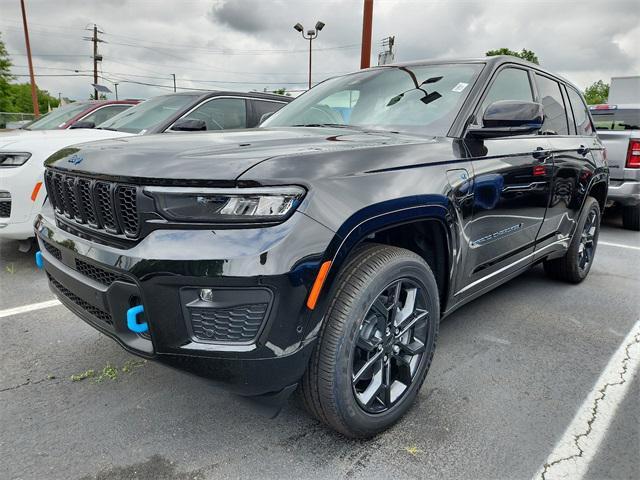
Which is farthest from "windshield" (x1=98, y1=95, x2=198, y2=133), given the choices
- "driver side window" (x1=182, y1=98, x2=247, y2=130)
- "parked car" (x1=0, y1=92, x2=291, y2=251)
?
"driver side window" (x1=182, y1=98, x2=247, y2=130)

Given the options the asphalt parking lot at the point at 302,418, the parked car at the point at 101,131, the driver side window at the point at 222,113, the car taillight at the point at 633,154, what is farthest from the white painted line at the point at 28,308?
the car taillight at the point at 633,154

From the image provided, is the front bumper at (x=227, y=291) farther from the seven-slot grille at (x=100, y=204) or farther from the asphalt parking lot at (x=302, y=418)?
the asphalt parking lot at (x=302, y=418)

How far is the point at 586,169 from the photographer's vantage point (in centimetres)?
394

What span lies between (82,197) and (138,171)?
17.3 inches

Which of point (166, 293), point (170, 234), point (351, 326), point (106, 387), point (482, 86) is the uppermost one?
point (482, 86)

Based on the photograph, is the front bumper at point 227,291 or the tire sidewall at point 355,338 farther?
the tire sidewall at point 355,338

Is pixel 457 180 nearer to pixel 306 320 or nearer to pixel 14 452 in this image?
pixel 306 320

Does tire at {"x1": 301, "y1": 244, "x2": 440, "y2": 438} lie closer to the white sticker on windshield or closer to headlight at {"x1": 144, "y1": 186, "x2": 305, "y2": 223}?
headlight at {"x1": 144, "y1": 186, "x2": 305, "y2": 223}

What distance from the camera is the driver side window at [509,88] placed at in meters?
2.80

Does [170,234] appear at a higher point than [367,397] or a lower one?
higher

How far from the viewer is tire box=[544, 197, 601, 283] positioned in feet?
13.6

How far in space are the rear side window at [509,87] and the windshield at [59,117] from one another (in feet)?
19.7

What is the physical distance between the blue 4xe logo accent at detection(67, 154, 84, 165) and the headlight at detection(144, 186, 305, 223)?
2.27 ft

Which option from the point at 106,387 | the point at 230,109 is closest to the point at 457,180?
the point at 106,387
